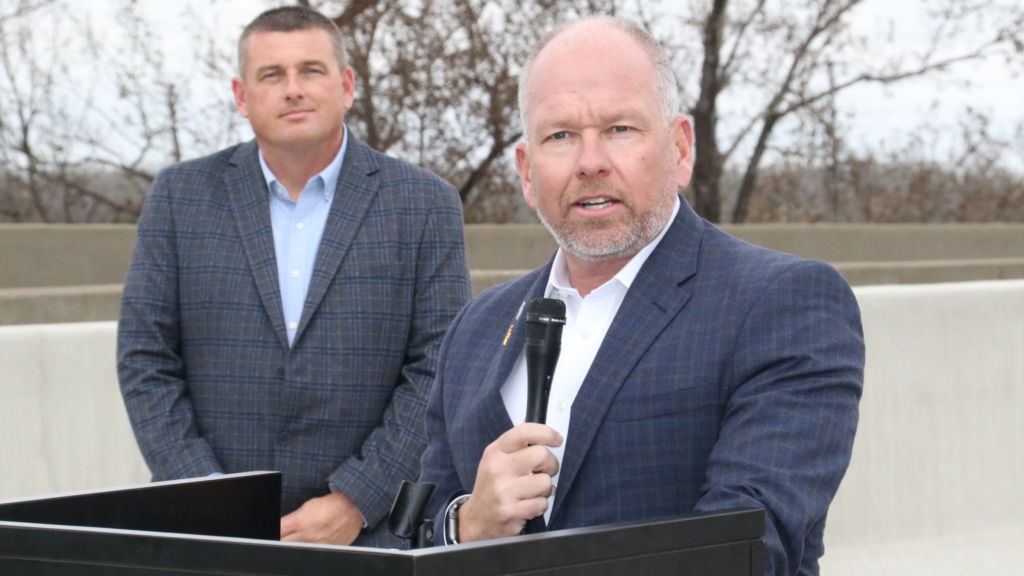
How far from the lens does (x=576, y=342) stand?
188cm

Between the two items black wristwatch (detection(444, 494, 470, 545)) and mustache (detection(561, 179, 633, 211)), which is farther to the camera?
mustache (detection(561, 179, 633, 211))

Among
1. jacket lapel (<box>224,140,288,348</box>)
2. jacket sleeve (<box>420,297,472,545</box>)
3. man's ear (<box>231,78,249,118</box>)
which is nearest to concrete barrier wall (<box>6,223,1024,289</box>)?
man's ear (<box>231,78,249,118</box>)

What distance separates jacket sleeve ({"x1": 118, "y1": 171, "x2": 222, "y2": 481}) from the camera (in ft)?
9.29

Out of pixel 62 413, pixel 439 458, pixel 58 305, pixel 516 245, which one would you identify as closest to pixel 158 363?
pixel 62 413

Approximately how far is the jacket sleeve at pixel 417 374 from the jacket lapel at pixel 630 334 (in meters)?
1.20

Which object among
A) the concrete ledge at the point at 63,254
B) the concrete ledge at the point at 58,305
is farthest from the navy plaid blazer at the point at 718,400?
the concrete ledge at the point at 63,254

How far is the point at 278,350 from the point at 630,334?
143cm

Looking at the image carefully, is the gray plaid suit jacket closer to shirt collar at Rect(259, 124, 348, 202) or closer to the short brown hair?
shirt collar at Rect(259, 124, 348, 202)

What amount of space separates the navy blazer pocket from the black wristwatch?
319 millimetres

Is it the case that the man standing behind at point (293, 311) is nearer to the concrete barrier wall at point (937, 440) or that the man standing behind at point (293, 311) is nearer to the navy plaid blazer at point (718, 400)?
the navy plaid blazer at point (718, 400)

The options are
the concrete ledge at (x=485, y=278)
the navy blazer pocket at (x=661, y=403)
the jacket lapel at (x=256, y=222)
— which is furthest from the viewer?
the concrete ledge at (x=485, y=278)

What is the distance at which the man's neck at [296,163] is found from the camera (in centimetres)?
304

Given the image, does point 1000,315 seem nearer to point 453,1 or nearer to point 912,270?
point 912,270

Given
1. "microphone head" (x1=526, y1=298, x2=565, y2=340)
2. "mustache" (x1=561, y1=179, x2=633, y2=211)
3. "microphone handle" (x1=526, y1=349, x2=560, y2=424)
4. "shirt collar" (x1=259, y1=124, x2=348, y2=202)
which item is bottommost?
"microphone handle" (x1=526, y1=349, x2=560, y2=424)
